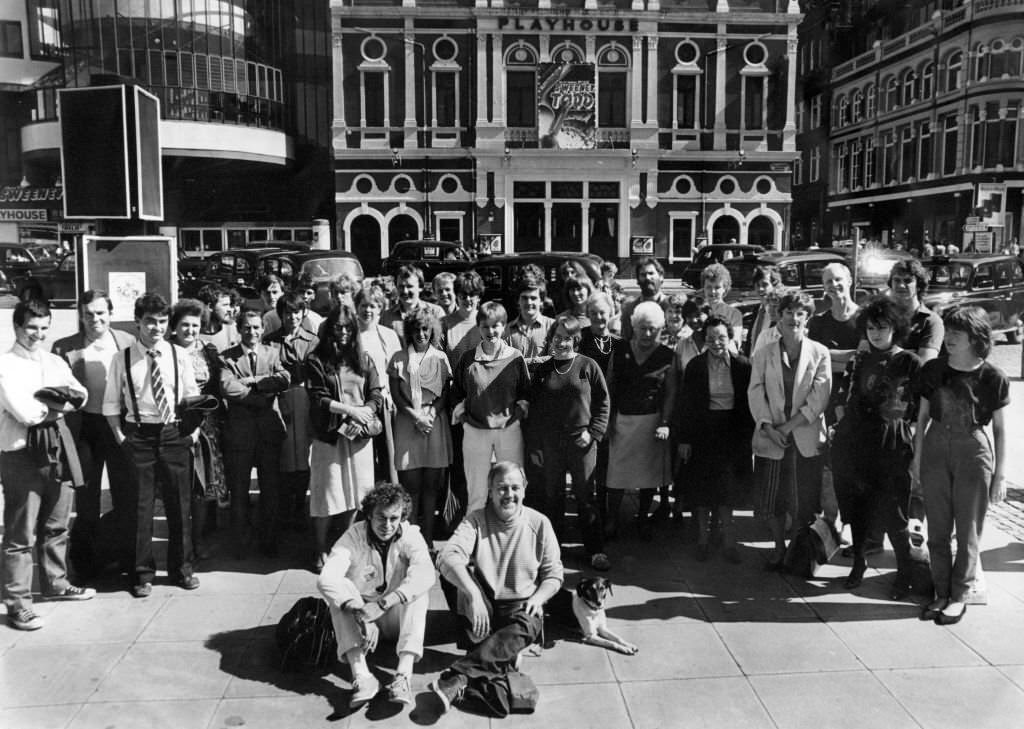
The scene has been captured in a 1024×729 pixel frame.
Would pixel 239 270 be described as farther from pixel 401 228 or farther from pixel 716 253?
pixel 716 253

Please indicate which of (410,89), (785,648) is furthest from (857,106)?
(785,648)

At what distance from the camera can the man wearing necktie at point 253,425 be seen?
6297 mm

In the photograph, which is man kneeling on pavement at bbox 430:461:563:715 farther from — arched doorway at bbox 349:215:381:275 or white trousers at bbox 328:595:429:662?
arched doorway at bbox 349:215:381:275

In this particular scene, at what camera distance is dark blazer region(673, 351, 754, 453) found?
645 centimetres

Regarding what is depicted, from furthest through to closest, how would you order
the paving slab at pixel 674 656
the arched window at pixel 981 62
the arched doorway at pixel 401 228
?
the arched window at pixel 981 62, the arched doorway at pixel 401 228, the paving slab at pixel 674 656

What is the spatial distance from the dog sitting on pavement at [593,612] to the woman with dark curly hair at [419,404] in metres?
1.72

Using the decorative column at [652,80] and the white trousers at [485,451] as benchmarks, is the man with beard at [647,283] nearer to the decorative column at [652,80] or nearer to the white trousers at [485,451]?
the white trousers at [485,451]

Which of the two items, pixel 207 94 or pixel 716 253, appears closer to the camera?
pixel 716 253

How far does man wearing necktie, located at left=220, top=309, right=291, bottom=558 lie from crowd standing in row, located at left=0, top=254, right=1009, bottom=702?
2cm

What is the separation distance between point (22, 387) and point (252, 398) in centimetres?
149

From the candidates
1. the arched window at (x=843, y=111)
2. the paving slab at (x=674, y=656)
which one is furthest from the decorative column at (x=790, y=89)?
the paving slab at (x=674, y=656)

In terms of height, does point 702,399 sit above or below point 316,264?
below

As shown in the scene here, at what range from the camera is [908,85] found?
40688 millimetres

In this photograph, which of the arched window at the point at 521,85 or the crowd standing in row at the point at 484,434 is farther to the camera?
the arched window at the point at 521,85
